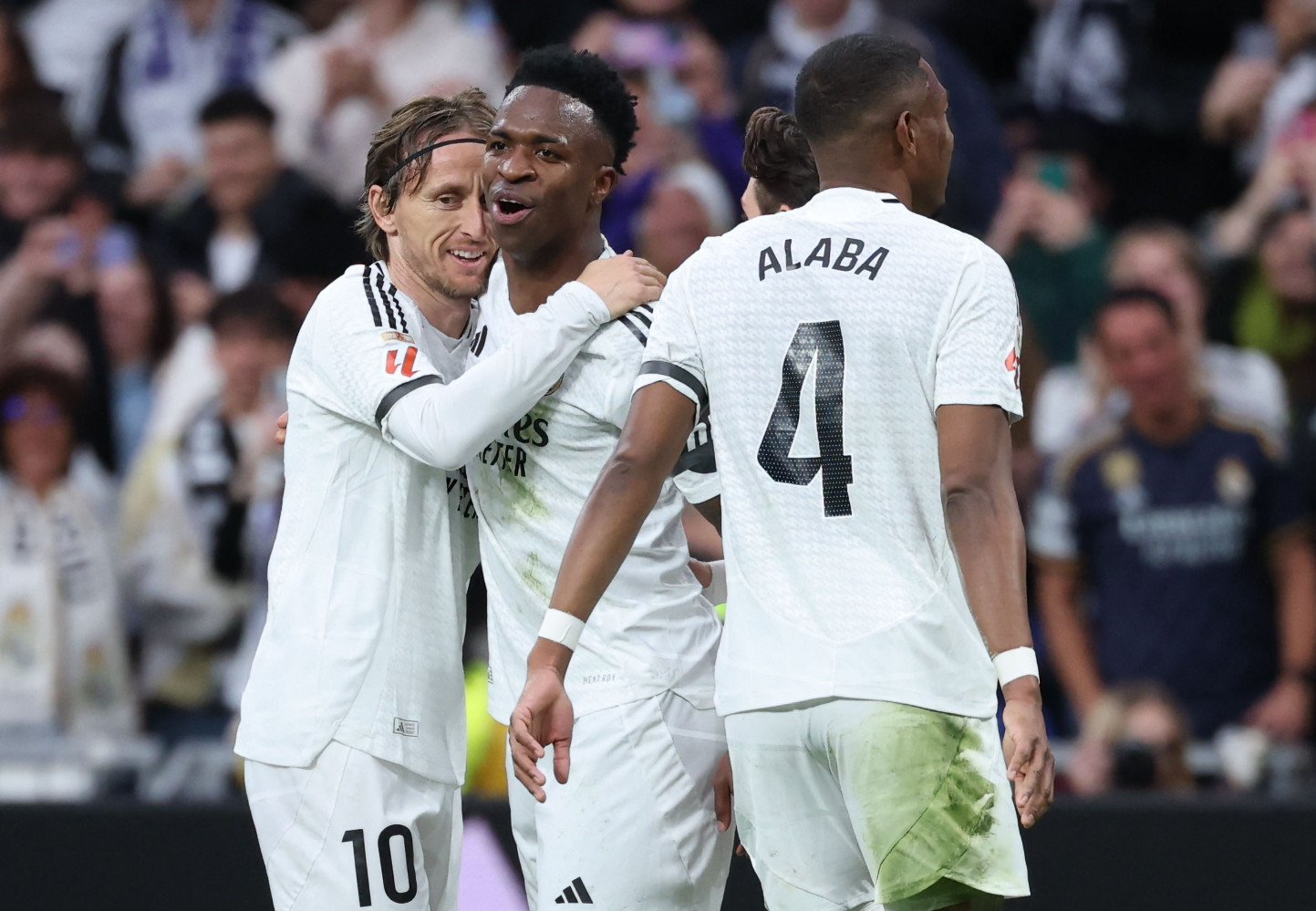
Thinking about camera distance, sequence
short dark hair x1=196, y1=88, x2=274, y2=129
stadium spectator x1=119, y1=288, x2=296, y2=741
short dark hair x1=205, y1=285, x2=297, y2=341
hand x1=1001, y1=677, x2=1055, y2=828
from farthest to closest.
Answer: short dark hair x1=196, y1=88, x2=274, y2=129 → short dark hair x1=205, y1=285, x2=297, y2=341 → stadium spectator x1=119, y1=288, x2=296, y2=741 → hand x1=1001, y1=677, x2=1055, y2=828

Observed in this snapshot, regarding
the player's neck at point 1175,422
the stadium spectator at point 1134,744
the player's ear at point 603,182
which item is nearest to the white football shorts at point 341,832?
the player's ear at point 603,182

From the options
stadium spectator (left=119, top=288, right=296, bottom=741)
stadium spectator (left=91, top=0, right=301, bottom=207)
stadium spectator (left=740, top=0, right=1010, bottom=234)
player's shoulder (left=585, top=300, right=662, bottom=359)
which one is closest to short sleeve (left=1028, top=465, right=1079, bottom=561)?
stadium spectator (left=740, top=0, right=1010, bottom=234)

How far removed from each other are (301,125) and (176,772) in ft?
10.5

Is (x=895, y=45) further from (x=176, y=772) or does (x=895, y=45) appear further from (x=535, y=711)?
(x=176, y=772)

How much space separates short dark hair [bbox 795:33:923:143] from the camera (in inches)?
125

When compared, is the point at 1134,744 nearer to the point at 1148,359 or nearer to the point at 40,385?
the point at 1148,359

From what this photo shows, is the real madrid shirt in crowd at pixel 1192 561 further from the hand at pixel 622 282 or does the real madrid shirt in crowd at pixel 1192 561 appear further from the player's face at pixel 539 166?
the player's face at pixel 539 166

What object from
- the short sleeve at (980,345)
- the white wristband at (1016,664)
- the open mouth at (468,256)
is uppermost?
the open mouth at (468,256)

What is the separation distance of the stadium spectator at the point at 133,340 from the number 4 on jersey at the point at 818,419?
5.31 m

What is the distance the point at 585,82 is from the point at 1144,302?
3.70m

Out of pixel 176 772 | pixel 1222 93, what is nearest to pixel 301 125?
pixel 176 772

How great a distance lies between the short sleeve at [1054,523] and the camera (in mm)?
6704

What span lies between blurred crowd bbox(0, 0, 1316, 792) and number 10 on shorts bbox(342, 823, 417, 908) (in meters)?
3.29

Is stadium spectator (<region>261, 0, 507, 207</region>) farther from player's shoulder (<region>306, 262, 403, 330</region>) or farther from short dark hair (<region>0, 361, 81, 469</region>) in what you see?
player's shoulder (<region>306, 262, 403, 330</region>)
